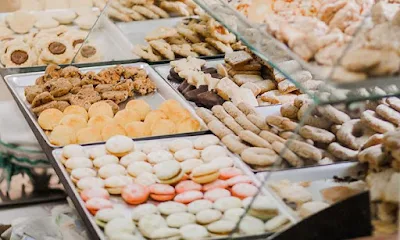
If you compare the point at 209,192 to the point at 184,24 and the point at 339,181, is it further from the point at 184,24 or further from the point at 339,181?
→ the point at 184,24

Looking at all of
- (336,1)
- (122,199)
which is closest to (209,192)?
(122,199)

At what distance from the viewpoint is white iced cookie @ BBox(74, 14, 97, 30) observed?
3.41 metres

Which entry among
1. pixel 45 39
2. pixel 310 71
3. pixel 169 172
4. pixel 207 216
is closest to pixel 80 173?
pixel 169 172

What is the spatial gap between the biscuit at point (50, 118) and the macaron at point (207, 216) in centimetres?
80

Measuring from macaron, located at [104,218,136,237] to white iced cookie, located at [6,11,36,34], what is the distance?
67.8 inches

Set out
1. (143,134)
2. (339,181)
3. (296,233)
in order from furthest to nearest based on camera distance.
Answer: (143,134), (339,181), (296,233)

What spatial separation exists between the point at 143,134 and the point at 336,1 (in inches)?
36.0

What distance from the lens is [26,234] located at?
2.56 m

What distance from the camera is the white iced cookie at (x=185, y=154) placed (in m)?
2.25

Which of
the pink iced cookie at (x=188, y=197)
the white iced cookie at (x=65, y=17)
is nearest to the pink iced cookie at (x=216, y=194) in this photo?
the pink iced cookie at (x=188, y=197)

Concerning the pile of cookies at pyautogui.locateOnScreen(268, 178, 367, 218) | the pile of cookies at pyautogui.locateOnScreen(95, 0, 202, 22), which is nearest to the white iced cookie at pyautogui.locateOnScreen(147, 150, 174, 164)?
the pile of cookies at pyautogui.locateOnScreen(268, 178, 367, 218)

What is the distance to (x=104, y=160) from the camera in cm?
225

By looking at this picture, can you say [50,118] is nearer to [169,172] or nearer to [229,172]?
[169,172]

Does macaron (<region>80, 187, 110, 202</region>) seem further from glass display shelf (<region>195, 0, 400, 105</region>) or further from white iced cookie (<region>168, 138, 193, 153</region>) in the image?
glass display shelf (<region>195, 0, 400, 105</region>)
